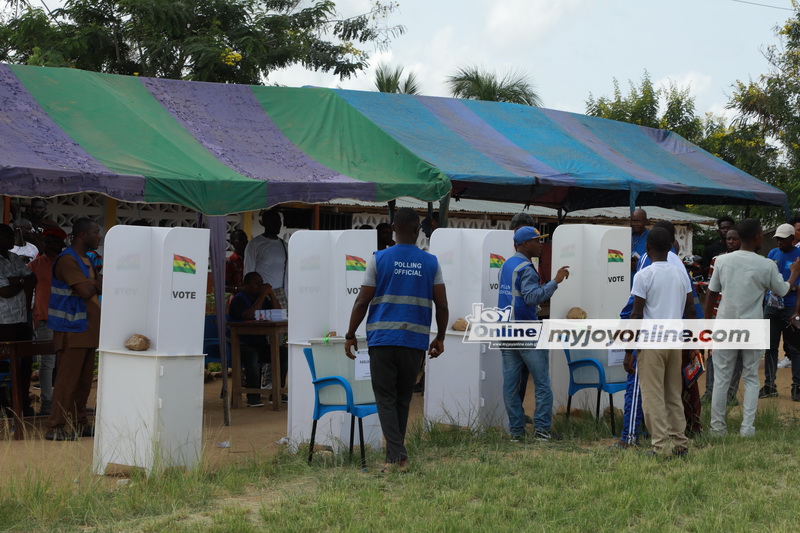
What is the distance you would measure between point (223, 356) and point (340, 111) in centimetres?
355

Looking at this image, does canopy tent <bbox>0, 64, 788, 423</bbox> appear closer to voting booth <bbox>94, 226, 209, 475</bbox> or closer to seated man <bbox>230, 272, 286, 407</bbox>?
seated man <bbox>230, 272, 286, 407</bbox>

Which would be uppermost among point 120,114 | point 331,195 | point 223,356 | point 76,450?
point 120,114

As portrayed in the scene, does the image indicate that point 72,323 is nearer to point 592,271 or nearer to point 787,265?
point 592,271

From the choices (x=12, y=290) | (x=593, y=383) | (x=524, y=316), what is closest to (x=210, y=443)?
(x=12, y=290)

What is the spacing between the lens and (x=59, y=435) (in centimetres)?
777

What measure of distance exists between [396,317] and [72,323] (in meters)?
3.15

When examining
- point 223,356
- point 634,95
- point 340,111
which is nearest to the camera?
point 223,356

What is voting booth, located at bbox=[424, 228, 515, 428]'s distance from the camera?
7969 millimetres

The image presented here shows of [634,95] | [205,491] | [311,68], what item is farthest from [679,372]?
[634,95]

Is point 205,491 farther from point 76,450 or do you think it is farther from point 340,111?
point 340,111

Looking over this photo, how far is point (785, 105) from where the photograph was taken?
20781 mm

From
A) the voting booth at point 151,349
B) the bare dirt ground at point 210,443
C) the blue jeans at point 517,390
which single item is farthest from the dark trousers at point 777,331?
the voting booth at point 151,349

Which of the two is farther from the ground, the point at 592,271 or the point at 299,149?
the point at 299,149

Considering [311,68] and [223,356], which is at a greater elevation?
[311,68]
